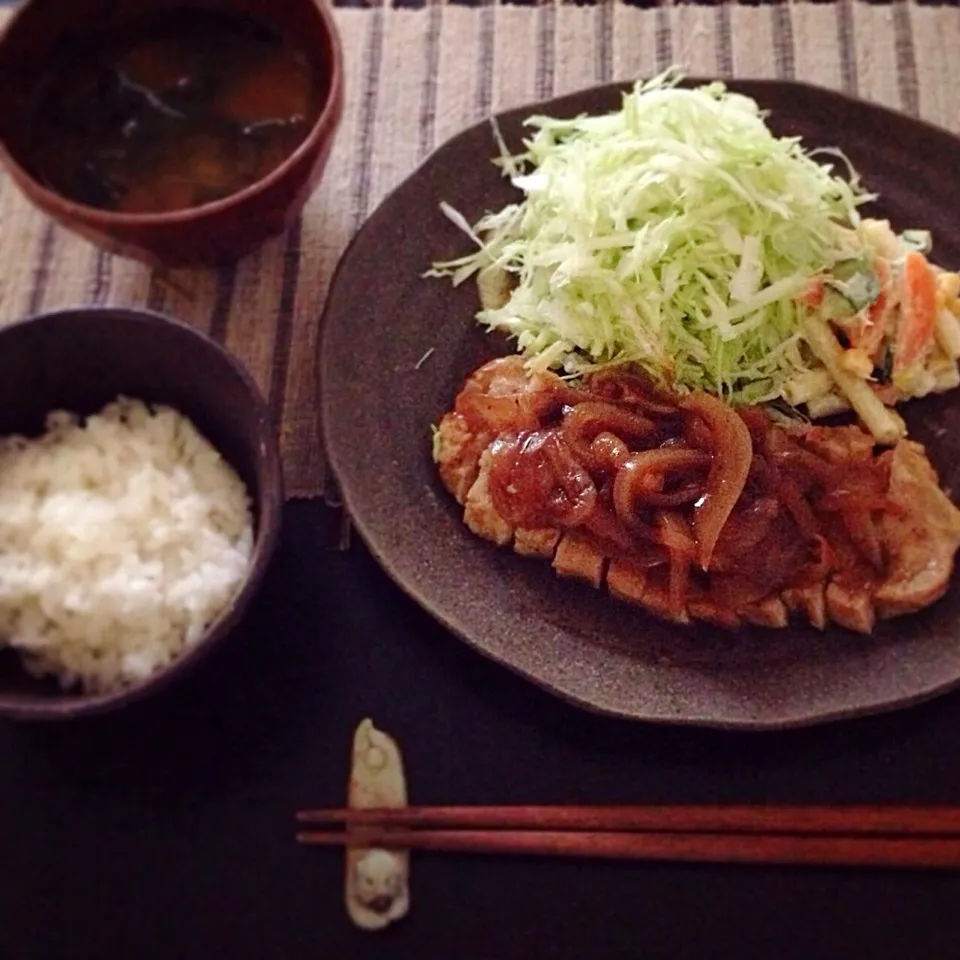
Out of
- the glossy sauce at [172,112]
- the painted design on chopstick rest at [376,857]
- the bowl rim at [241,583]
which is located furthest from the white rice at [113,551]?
the glossy sauce at [172,112]

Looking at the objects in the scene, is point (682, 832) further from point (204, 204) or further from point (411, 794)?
point (204, 204)

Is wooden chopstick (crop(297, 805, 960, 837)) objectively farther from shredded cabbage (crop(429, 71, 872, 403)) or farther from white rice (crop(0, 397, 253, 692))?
shredded cabbage (crop(429, 71, 872, 403))

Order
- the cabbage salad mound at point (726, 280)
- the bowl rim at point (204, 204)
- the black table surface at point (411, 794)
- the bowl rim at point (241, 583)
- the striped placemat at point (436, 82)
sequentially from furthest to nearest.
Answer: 1. the striped placemat at point (436, 82)
2. the cabbage salad mound at point (726, 280)
3. the bowl rim at point (204, 204)
4. the black table surface at point (411, 794)
5. the bowl rim at point (241, 583)

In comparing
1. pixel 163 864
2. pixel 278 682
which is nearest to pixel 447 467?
pixel 278 682

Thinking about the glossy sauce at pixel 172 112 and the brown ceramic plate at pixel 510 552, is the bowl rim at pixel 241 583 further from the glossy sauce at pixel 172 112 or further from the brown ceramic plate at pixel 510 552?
the glossy sauce at pixel 172 112

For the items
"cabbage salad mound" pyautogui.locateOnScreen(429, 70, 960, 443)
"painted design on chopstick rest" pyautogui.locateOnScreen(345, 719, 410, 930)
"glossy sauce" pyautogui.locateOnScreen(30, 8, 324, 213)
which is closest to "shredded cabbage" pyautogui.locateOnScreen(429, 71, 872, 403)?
"cabbage salad mound" pyautogui.locateOnScreen(429, 70, 960, 443)

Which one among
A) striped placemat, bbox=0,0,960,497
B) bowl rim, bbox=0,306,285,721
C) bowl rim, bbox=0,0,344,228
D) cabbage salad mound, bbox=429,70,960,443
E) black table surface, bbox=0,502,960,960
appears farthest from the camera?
striped placemat, bbox=0,0,960,497
